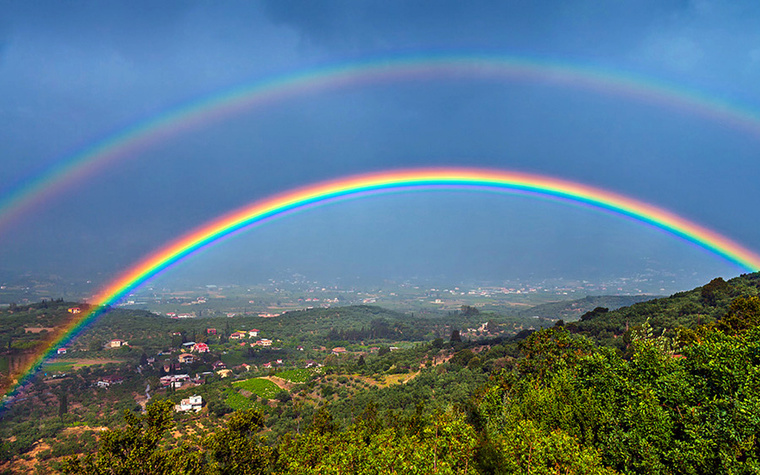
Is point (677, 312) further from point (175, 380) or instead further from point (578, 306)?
point (578, 306)

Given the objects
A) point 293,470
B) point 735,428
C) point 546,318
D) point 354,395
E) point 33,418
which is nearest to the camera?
point 735,428

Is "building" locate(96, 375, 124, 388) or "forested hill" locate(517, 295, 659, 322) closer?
"building" locate(96, 375, 124, 388)

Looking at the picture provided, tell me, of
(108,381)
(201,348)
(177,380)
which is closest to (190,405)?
(177,380)

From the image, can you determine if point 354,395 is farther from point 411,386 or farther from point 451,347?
point 451,347

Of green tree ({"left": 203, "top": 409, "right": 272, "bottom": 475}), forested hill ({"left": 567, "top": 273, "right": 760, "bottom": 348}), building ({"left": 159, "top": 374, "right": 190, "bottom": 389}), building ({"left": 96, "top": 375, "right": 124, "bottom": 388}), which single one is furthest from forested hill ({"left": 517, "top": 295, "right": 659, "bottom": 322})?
green tree ({"left": 203, "top": 409, "right": 272, "bottom": 475})

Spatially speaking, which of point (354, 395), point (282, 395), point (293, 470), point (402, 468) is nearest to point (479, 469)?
point (402, 468)

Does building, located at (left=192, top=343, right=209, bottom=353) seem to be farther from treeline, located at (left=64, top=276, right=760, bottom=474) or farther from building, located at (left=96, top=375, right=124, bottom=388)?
treeline, located at (left=64, top=276, right=760, bottom=474)
